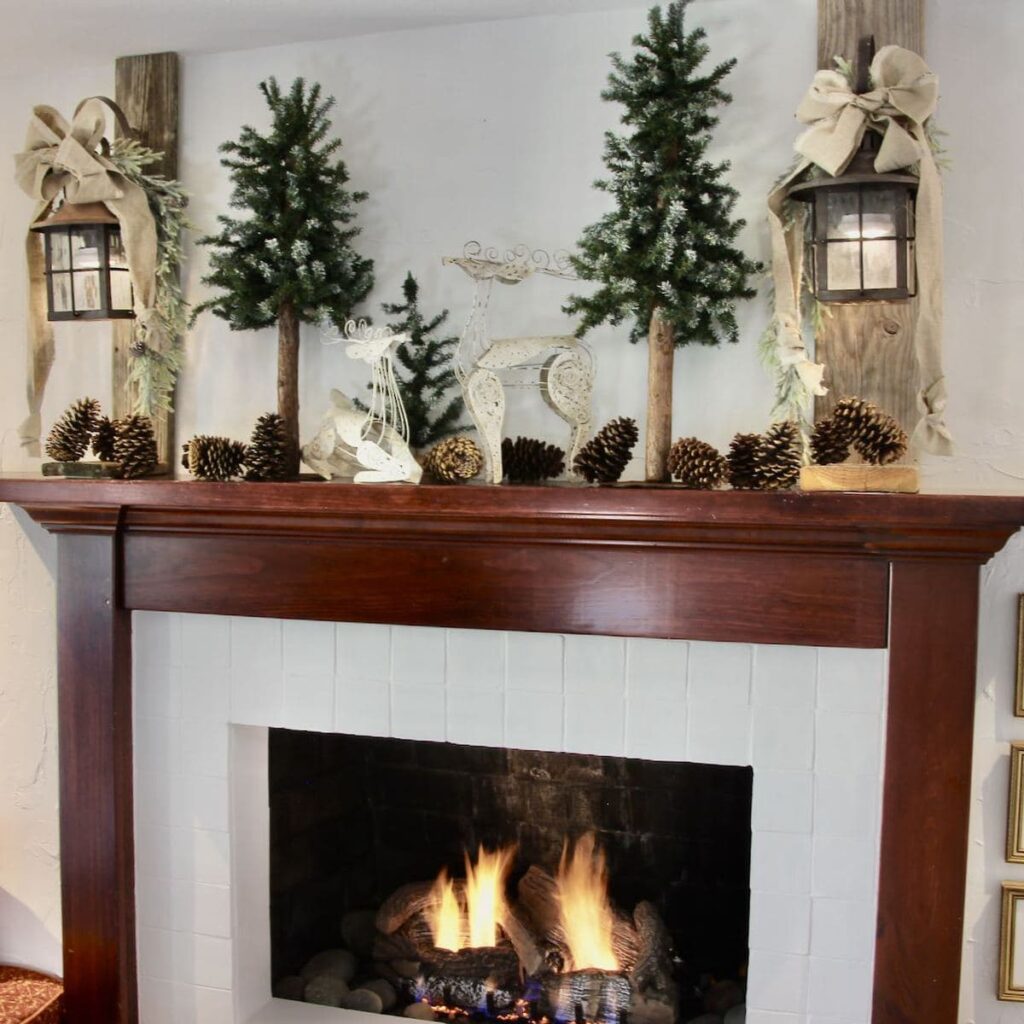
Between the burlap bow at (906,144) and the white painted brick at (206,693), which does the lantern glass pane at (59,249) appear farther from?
the burlap bow at (906,144)

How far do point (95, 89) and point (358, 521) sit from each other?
Answer: 46.3 inches

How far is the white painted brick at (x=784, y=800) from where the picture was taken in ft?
5.67

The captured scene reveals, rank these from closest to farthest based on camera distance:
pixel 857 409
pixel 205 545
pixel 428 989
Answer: pixel 857 409
pixel 205 545
pixel 428 989

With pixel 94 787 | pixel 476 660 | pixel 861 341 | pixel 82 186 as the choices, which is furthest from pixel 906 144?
pixel 94 787

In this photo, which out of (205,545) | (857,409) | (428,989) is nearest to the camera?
(857,409)

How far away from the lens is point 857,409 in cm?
161

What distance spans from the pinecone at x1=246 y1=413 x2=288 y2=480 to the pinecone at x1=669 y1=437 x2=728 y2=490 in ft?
2.27

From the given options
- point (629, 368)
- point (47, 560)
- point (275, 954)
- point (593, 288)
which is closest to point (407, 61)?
point (593, 288)

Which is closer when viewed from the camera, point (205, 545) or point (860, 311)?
point (860, 311)

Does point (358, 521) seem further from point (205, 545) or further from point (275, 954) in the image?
point (275, 954)

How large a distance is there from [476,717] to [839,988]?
0.73 metres

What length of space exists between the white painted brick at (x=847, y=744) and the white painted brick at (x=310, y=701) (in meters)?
0.85

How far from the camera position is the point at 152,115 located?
2178mm

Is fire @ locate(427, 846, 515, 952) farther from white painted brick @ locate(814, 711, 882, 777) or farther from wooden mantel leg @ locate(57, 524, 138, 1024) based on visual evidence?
white painted brick @ locate(814, 711, 882, 777)
